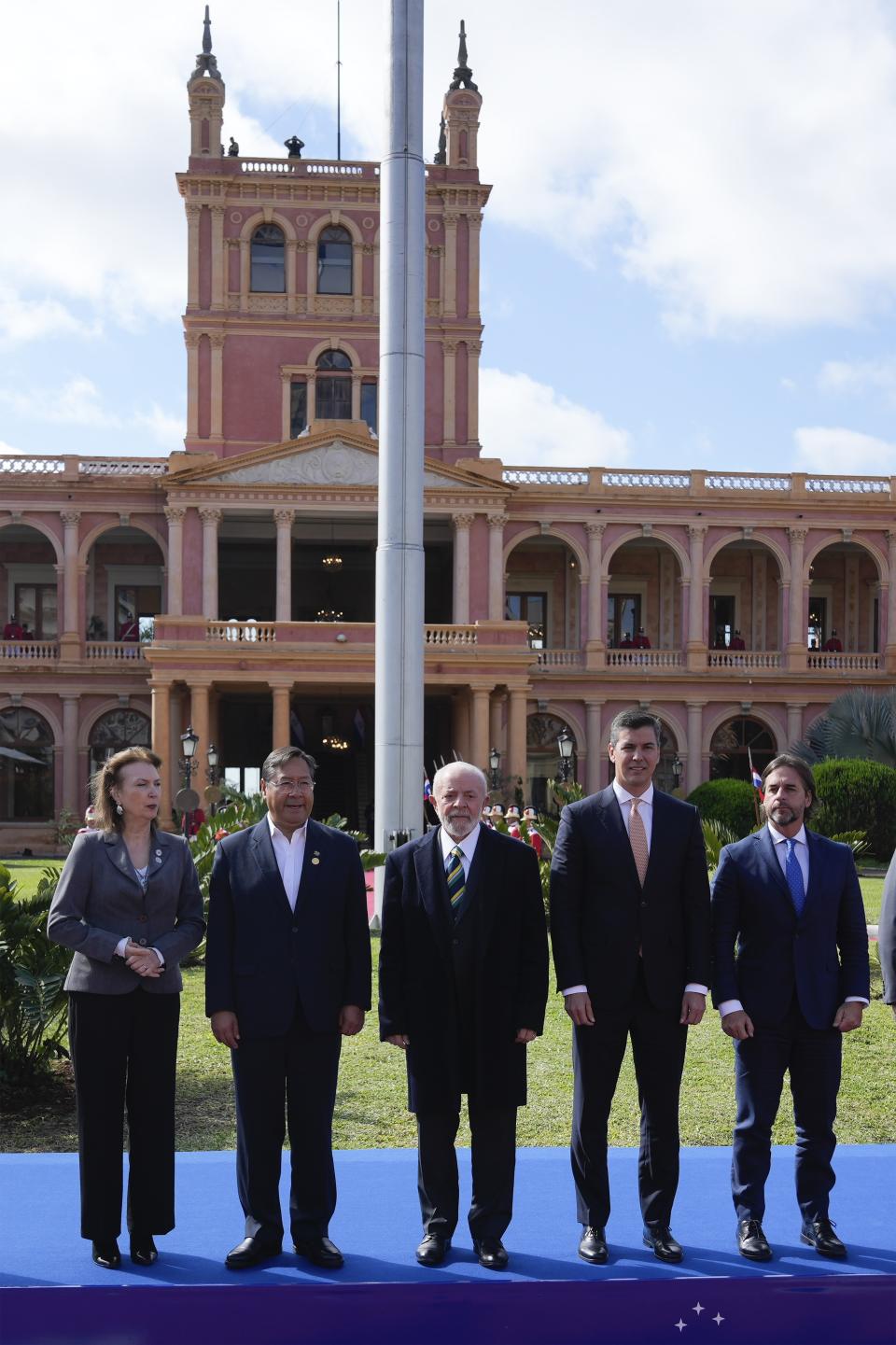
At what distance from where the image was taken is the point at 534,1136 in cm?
791

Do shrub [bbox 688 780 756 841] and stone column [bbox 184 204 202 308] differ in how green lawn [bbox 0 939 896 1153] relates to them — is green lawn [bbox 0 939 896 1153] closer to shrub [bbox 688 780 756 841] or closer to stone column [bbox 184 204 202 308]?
shrub [bbox 688 780 756 841]

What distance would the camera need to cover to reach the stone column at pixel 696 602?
125 ft

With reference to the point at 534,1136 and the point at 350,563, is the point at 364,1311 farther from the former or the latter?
the point at 350,563

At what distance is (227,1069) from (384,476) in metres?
6.79

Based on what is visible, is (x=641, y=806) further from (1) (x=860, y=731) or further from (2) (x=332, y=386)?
(2) (x=332, y=386)

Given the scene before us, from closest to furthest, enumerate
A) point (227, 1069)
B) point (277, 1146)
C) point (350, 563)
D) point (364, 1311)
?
point (364, 1311) → point (277, 1146) → point (227, 1069) → point (350, 563)

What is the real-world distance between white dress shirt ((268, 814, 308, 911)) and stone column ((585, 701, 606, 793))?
3226 cm

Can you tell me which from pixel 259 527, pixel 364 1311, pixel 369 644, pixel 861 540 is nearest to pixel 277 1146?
pixel 364 1311

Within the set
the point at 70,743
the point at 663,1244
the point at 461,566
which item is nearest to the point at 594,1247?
the point at 663,1244

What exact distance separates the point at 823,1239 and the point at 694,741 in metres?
33.5

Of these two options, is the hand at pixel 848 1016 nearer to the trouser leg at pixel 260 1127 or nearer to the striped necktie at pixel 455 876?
the striped necktie at pixel 455 876

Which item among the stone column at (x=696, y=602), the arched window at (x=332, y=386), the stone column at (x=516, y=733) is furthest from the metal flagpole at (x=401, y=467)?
the arched window at (x=332, y=386)

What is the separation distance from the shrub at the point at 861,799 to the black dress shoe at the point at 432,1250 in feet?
68.8

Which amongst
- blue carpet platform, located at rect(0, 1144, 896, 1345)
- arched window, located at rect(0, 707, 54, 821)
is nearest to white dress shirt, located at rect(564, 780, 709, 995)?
blue carpet platform, located at rect(0, 1144, 896, 1345)
